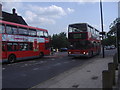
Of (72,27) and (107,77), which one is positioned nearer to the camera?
(107,77)

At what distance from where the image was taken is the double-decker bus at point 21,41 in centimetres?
1642

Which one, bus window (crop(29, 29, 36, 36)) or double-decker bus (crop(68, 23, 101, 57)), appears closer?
bus window (crop(29, 29, 36, 36))

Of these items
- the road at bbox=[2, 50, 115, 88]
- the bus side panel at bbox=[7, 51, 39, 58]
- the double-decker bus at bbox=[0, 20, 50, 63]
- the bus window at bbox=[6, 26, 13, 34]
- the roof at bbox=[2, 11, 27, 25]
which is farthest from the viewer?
the roof at bbox=[2, 11, 27, 25]

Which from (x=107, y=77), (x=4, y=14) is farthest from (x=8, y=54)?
(x=4, y=14)

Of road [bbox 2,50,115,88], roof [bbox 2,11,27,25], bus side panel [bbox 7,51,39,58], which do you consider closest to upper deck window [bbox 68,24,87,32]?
bus side panel [bbox 7,51,39,58]

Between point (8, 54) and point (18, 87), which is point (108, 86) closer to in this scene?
point (18, 87)

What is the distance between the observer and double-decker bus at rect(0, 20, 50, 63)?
53.9ft

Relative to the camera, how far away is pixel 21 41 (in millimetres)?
18531

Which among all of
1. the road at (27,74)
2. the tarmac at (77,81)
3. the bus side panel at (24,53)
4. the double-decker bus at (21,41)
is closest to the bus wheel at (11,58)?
the double-decker bus at (21,41)

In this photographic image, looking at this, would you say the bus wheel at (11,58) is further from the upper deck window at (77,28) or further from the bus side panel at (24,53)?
the upper deck window at (77,28)

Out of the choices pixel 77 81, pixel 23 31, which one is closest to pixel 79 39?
pixel 23 31

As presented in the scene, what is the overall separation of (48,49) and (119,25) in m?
14.0

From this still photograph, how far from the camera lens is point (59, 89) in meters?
6.80

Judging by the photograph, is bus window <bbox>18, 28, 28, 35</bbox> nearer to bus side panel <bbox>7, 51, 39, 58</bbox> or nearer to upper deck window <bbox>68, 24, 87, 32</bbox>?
bus side panel <bbox>7, 51, 39, 58</bbox>
